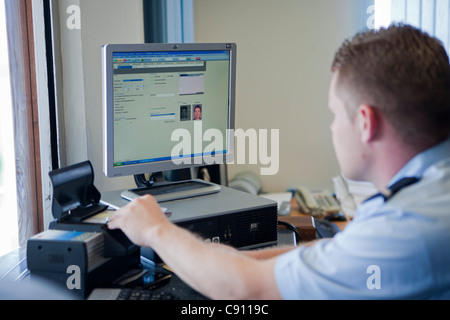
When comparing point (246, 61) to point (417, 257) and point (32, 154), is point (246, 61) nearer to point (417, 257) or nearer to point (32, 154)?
point (32, 154)

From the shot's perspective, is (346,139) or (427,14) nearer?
(346,139)

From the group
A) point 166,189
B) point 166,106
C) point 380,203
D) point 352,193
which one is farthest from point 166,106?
point 352,193

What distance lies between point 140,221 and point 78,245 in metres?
0.13

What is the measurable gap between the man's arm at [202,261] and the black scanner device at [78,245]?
0.20ft

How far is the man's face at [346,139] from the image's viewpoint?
0.94 meters

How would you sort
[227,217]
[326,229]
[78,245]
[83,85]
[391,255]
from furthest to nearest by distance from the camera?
[326,229] < [83,85] < [227,217] < [78,245] < [391,255]

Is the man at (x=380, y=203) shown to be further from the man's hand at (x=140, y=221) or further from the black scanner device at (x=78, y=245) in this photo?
the black scanner device at (x=78, y=245)

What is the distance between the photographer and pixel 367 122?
898 millimetres

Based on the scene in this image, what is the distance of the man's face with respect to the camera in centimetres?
94

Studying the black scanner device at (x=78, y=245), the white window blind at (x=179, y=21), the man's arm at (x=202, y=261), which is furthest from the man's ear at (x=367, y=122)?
the white window blind at (x=179, y=21)

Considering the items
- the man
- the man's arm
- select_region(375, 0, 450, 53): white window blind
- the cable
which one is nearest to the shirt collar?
the man

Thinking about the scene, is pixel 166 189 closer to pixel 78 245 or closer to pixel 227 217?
pixel 227 217
